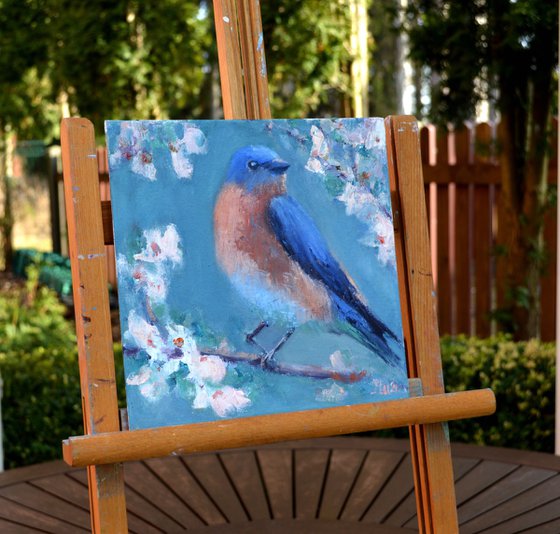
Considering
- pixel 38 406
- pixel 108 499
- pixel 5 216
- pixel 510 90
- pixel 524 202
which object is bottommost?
pixel 38 406

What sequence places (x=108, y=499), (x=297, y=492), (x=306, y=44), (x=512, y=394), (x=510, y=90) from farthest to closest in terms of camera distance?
(x=306, y=44) < (x=510, y=90) < (x=512, y=394) < (x=297, y=492) < (x=108, y=499)

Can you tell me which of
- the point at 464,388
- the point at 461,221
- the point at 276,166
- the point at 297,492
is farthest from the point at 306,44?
the point at 276,166

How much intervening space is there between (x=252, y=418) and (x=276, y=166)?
55 cm

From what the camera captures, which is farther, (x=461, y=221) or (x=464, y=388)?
(x=461, y=221)

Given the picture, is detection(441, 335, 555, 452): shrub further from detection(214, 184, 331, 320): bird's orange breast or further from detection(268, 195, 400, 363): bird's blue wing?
detection(214, 184, 331, 320): bird's orange breast

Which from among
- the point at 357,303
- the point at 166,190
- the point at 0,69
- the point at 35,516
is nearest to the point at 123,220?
the point at 166,190

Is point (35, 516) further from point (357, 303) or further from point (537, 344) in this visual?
point (537, 344)

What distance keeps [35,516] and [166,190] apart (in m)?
0.97

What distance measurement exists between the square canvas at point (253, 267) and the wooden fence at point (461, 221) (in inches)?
119

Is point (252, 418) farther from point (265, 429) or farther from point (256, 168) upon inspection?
point (256, 168)

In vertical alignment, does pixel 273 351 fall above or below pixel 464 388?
above

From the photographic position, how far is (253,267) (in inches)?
78.9

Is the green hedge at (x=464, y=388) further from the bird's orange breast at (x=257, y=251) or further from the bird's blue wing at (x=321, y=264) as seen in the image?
the bird's orange breast at (x=257, y=251)

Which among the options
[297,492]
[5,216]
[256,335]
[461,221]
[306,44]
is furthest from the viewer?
[5,216]
